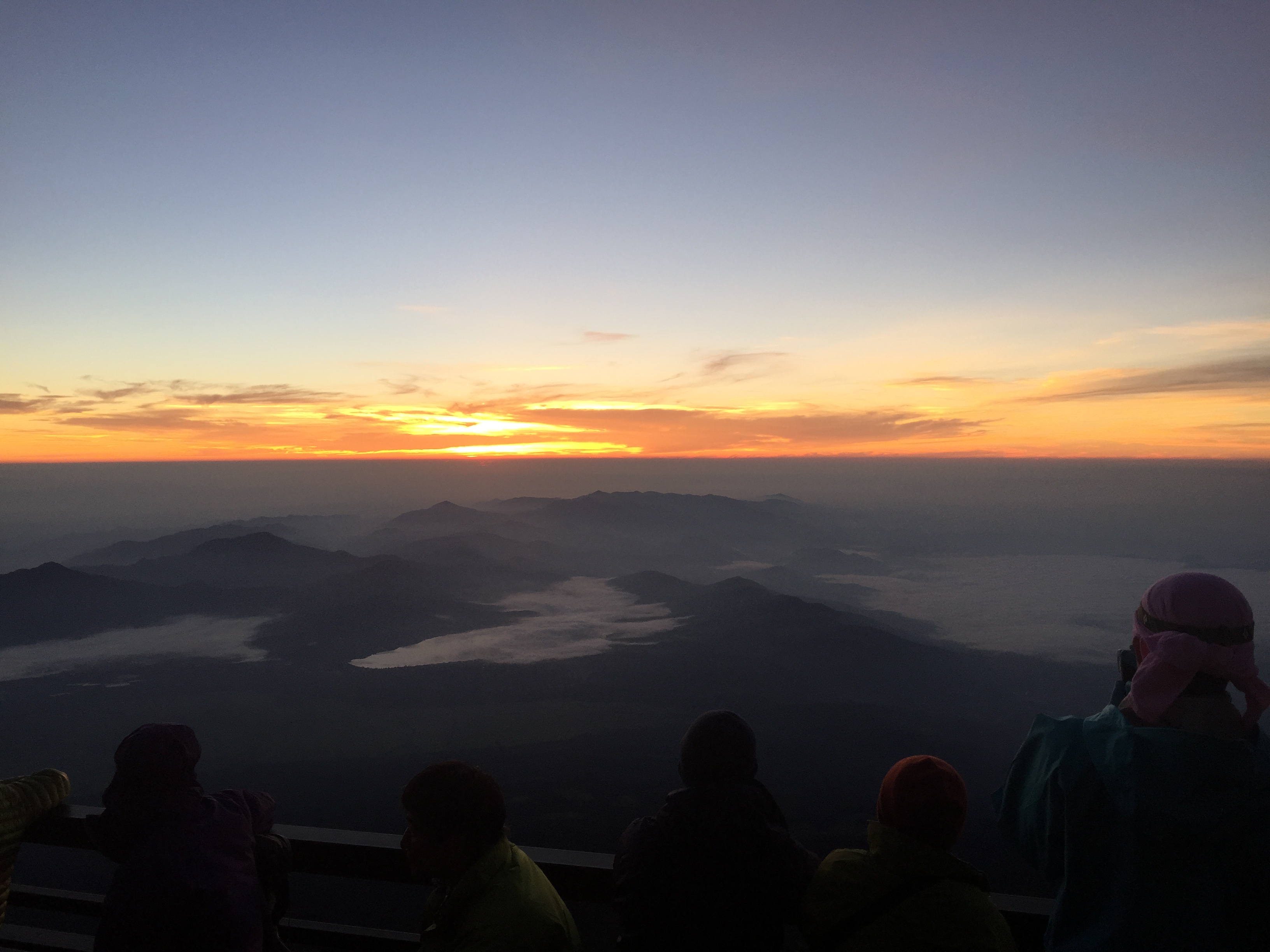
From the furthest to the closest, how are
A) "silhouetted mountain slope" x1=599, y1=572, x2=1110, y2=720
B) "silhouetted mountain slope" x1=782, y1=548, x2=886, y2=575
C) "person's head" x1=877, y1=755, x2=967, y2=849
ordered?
1. "silhouetted mountain slope" x1=782, y1=548, x2=886, y2=575
2. "silhouetted mountain slope" x1=599, y1=572, x2=1110, y2=720
3. "person's head" x1=877, y1=755, x2=967, y2=849

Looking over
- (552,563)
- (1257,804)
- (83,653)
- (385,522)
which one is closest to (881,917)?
(1257,804)

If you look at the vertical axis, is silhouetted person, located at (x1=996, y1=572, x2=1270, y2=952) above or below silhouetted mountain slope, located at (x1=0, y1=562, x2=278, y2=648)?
above

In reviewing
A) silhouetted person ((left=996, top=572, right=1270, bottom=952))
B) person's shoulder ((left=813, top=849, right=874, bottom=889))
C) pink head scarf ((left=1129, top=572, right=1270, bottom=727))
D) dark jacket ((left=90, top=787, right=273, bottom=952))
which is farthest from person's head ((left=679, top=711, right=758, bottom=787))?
dark jacket ((left=90, top=787, right=273, bottom=952))

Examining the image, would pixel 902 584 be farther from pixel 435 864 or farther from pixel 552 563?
pixel 435 864

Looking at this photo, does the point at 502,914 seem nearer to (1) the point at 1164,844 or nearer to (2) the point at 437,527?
(1) the point at 1164,844

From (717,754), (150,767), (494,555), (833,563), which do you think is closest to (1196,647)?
(717,754)

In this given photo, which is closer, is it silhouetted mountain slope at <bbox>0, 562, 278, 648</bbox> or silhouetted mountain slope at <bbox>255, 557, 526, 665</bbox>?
silhouetted mountain slope at <bbox>255, 557, 526, 665</bbox>

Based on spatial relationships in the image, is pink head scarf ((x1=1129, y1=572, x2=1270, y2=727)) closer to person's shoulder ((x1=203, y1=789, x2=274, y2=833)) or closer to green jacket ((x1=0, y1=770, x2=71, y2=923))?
person's shoulder ((x1=203, y1=789, x2=274, y2=833))
